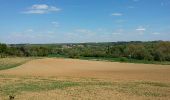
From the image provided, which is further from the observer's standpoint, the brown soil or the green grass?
the green grass

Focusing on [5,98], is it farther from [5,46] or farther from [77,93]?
[5,46]

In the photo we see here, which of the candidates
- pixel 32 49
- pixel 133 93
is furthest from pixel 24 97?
pixel 32 49

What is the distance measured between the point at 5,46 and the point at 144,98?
318 ft

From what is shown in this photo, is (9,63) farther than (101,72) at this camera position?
Yes

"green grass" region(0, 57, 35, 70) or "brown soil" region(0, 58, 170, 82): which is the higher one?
"green grass" region(0, 57, 35, 70)

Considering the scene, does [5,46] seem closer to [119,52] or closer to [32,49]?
[32,49]

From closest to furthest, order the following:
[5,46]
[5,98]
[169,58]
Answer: [5,98] < [169,58] < [5,46]

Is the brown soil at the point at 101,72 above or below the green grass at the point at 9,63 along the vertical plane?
below

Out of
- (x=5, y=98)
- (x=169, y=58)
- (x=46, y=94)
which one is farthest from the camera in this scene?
(x=169, y=58)

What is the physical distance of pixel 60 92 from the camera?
79.8ft

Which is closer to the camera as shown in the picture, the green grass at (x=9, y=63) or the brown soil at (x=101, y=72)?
the brown soil at (x=101, y=72)

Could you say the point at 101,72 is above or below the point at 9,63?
below

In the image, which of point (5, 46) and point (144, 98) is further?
point (5, 46)

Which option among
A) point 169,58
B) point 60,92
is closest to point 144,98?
point 60,92
